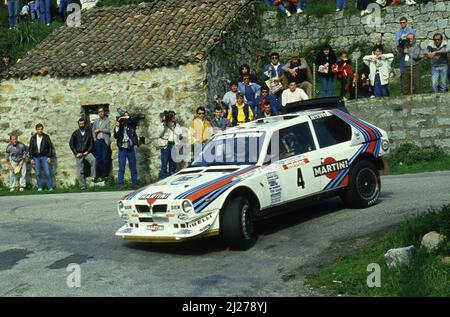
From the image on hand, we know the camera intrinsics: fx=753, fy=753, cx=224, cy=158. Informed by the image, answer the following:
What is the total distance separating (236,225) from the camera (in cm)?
1012

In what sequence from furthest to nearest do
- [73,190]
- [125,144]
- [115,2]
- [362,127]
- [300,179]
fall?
[115,2] → [73,190] → [125,144] → [362,127] → [300,179]

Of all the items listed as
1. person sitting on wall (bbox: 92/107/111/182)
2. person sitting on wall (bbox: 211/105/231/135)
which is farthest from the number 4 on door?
person sitting on wall (bbox: 92/107/111/182)

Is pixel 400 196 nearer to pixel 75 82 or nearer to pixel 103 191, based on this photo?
pixel 103 191

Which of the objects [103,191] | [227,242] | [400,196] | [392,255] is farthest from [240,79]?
[392,255]

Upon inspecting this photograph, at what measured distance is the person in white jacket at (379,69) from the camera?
19562 mm

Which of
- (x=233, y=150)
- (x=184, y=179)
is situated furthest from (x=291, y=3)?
(x=184, y=179)

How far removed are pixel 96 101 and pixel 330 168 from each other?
1121cm

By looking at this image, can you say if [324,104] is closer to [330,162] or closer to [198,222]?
[330,162]

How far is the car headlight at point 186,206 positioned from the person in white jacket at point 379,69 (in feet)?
35.9

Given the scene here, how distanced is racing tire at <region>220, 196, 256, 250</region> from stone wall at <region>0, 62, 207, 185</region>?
400 inches

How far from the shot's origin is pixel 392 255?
866 centimetres

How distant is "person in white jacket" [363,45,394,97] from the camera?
1956 cm

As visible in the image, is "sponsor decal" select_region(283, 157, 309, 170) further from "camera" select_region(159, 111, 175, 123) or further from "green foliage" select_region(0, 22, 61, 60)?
"green foliage" select_region(0, 22, 61, 60)

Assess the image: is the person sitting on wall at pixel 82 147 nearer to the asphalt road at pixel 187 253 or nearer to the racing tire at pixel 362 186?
the asphalt road at pixel 187 253
